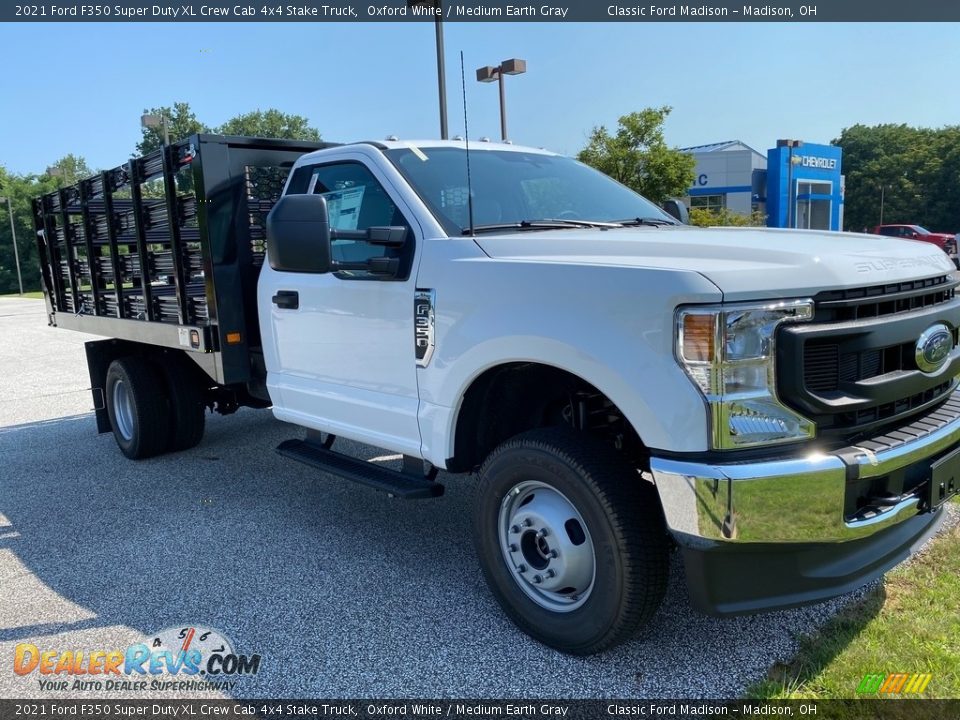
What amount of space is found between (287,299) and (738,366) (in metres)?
2.66

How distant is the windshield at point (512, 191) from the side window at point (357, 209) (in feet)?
0.57

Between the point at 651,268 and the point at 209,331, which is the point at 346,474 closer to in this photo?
the point at 209,331

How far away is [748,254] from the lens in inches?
104

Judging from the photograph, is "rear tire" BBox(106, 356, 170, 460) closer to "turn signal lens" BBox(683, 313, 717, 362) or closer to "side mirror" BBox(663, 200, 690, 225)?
"side mirror" BBox(663, 200, 690, 225)

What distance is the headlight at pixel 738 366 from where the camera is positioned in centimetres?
238

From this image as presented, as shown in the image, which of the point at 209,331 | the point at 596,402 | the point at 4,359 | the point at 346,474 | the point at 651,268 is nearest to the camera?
the point at 651,268

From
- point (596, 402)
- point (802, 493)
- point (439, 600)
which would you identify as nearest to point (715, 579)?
point (802, 493)

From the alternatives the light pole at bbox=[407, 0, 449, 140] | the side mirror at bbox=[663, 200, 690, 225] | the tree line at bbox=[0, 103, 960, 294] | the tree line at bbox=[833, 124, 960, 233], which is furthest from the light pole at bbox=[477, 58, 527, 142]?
the tree line at bbox=[833, 124, 960, 233]

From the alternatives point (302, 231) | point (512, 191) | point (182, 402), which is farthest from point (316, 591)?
point (182, 402)

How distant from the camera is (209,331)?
4.78 meters

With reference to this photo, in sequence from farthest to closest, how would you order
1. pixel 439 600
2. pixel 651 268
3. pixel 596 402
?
1. pixel 439 600
2. pixel 596 402
3. pixel 651 268

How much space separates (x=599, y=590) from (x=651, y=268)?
47.0 inches

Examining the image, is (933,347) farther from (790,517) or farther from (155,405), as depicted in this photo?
(155,405)

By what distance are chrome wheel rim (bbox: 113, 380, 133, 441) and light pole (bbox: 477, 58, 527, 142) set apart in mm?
10027
